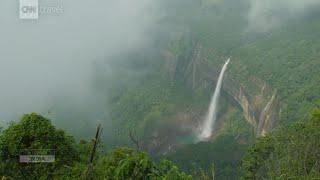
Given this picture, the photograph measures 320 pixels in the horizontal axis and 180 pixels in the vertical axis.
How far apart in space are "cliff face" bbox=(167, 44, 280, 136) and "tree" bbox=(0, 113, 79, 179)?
71.4m

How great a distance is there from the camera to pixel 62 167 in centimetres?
2581

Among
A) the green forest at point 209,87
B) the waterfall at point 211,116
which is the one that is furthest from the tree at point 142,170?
the waterfall at point 211,116

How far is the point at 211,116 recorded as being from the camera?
4946 inches

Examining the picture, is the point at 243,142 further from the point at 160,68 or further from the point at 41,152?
the point at 41,152

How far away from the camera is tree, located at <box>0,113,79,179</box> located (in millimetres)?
26047

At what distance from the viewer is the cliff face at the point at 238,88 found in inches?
3927

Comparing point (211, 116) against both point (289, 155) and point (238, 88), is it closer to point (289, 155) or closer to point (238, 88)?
point (238, 88)

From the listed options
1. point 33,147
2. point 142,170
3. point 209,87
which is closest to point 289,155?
point 142,170

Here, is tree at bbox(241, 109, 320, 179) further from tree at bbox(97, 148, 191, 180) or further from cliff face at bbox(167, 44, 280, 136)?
cliff face at bbox(167, 44, 280, 136)

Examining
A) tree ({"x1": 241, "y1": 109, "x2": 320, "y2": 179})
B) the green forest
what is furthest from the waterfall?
tree ({"x1": 241, "y1": 109, "x2": 320, "y2": 179})

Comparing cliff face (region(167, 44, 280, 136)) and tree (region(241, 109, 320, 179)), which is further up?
cliff face (region(167, 44, 280, 136))

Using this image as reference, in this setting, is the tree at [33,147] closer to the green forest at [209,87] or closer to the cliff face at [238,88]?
the green forest at [209,87]

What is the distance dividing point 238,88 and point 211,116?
46.1ft

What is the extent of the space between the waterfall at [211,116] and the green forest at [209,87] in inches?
30.1
